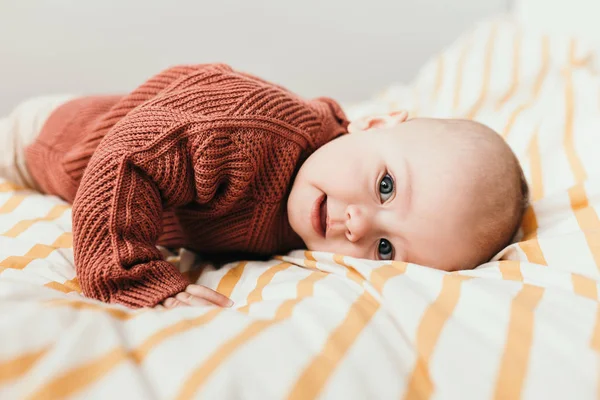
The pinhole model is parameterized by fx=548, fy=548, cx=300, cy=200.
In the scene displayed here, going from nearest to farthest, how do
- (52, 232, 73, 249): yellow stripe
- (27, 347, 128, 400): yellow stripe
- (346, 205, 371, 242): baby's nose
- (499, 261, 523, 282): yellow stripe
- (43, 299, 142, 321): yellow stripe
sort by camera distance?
(27, 347, 128, 400): yellow stripe < (43, 299, 142, 321): yellow stripe < (499, 261, 523, 282): yellow stripe < (346, 205, 371, 242): baby's nose < (52, 232, 73, 249): yellow stripe

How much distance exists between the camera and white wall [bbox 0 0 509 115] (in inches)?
64.9

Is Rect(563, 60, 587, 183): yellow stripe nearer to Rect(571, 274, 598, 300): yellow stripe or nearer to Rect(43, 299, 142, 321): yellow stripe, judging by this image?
Rect(571, 274, 598, 300): yellow stripe

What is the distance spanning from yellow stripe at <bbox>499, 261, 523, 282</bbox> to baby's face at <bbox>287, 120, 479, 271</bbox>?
0.24 ft

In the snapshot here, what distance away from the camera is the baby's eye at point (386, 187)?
2.91 feet

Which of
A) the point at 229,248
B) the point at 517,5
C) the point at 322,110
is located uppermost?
the point at 517,5

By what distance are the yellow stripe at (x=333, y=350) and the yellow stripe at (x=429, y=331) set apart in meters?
0.07

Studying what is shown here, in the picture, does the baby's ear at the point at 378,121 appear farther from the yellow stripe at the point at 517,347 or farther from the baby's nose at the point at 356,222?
the yellow stripe at the point at 517,347

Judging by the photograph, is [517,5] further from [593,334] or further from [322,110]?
[593,334]

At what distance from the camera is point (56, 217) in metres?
1.08

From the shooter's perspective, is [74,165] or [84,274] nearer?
[84,274]

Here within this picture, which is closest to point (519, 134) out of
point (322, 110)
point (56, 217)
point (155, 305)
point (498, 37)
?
point (322, 110)

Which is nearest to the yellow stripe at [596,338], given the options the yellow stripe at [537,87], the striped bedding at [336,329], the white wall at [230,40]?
the striped bedding at [336,329]

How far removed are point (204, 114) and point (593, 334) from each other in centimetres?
62

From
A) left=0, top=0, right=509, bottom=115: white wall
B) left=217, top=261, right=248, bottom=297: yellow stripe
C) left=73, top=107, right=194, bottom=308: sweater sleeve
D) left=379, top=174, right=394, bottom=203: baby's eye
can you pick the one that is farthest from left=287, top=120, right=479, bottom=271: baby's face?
left=0, top=0, right=509, bottom=115: white wall
